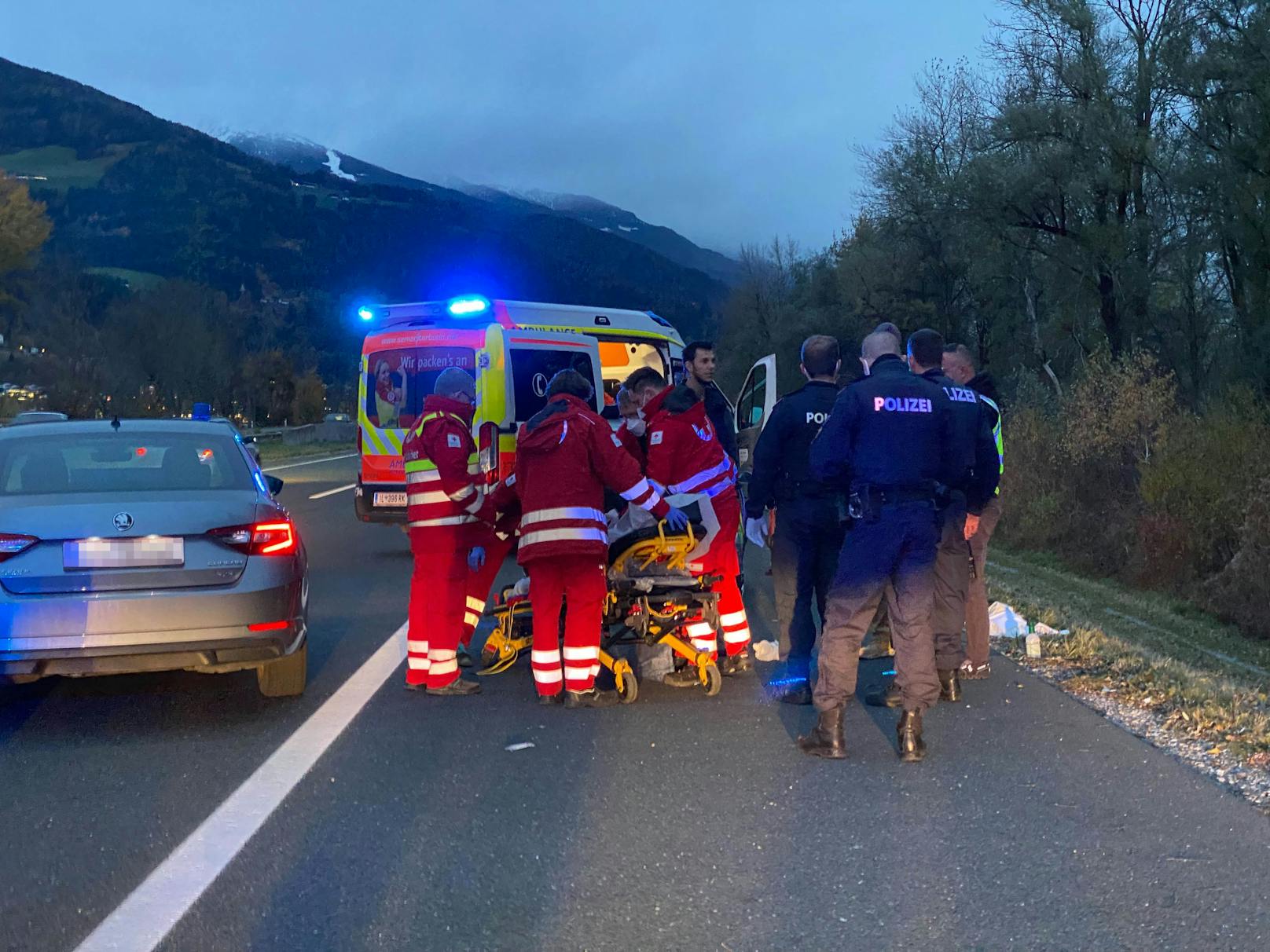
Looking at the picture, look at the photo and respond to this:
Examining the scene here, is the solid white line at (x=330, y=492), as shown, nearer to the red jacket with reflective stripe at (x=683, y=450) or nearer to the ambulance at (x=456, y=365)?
the ambulance at (x=456, y=365)

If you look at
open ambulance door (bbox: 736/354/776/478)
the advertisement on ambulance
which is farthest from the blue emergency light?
open ambulance door (bbox: 736/354/776/478)

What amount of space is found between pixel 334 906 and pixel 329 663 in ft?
13.7

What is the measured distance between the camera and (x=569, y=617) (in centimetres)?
675

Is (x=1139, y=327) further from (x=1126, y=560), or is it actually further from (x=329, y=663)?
(x=329, y=663)

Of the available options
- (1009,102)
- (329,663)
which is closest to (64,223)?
(1009,102)

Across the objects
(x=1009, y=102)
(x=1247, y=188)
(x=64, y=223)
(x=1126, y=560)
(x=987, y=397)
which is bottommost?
(x=1126, y=560)

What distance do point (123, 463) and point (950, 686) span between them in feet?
14.7

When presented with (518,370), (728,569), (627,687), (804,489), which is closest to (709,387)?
(728,569)

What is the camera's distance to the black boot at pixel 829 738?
5.78 m

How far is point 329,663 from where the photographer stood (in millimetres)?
8070

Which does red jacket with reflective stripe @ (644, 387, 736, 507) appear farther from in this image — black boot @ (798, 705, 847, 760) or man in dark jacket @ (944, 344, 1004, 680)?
black boot @ (798, 705, 847, 760)

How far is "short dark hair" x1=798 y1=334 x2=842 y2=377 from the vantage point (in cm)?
688

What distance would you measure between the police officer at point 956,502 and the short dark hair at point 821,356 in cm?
41

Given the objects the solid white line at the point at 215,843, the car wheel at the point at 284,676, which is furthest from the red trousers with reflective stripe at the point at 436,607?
the car wheel at the point at 284,676
